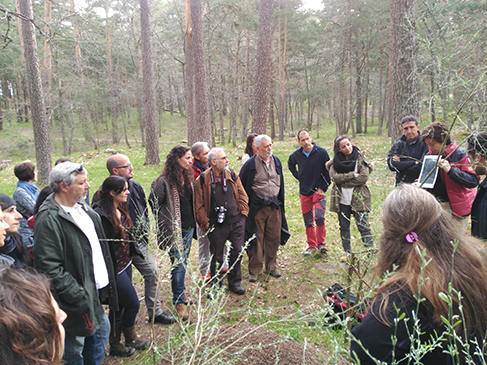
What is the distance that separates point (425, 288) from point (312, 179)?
13.1ft

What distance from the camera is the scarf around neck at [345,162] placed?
462 cm

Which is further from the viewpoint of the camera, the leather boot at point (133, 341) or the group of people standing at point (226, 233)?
the leather boot at point (133, 341)

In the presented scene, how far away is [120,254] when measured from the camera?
10.4ft

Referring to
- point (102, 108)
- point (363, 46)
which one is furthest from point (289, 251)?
point (102, 108)

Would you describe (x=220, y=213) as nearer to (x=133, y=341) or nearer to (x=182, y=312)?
(x=182, y=312)

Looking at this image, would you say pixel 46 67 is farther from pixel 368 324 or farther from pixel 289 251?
pixel 368 324

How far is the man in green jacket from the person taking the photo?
7.52 ft

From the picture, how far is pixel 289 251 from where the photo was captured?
5836 millimetres

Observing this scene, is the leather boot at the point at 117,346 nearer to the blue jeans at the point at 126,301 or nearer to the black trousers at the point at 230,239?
the blue jeans at the point at 126,301

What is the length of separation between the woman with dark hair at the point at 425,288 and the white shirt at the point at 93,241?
216 centimetres

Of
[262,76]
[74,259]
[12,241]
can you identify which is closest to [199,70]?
[262,76]

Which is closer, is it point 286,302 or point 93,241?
point 93,241

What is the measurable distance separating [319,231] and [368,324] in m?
4.15

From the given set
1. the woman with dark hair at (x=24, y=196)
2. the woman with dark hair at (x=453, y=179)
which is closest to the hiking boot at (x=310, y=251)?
the woman with dark hair at (x=453, y=179)
